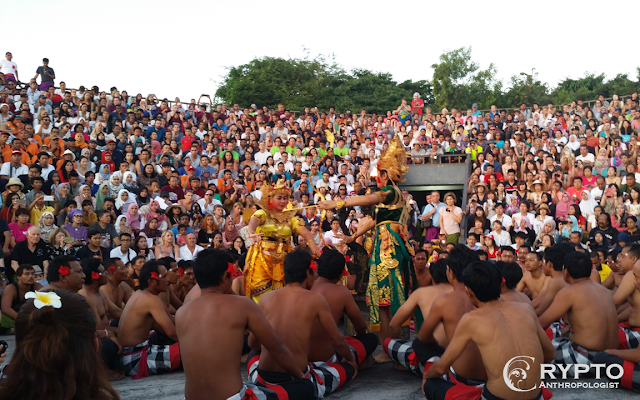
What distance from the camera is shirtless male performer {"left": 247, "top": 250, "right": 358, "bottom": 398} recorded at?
411 centimetres

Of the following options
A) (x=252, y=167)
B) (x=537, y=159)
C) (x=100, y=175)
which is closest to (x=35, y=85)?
(x=100, y=175)

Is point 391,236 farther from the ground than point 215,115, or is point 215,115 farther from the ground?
point 215,115

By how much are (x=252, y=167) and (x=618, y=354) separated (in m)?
10.3

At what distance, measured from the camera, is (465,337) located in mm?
3455

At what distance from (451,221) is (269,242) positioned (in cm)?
578

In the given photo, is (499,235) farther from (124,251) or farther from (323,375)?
(323,375)

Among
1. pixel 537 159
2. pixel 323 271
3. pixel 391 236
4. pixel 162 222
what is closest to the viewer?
pixel 323 271

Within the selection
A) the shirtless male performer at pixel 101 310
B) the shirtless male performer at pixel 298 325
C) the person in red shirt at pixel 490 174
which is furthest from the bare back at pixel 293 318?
the person in red shirt at pixel 490 174

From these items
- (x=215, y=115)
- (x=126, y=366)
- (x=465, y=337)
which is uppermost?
(x=215, y=115)

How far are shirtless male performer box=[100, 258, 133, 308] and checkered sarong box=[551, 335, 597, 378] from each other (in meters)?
4.27

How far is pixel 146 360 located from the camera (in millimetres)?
5203

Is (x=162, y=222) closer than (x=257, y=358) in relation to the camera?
No

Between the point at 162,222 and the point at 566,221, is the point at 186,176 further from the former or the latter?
the point at 566,221

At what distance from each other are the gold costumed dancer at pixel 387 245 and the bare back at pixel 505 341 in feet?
7.15
